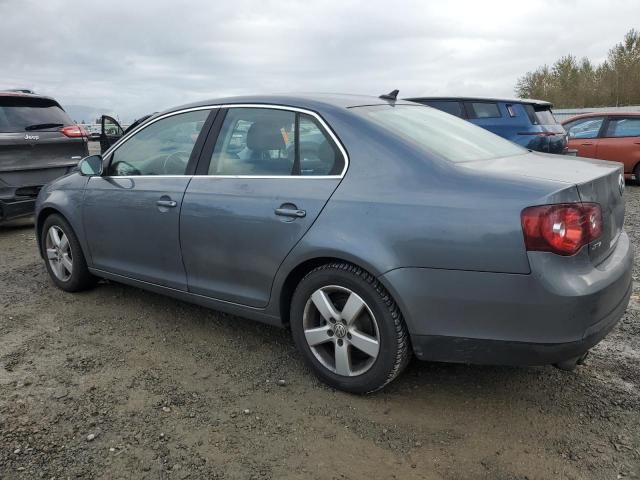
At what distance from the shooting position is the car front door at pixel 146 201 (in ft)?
11.8

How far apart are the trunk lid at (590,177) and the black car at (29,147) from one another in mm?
5796

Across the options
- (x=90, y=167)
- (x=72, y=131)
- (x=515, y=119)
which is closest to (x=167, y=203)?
(x=90, y=167)

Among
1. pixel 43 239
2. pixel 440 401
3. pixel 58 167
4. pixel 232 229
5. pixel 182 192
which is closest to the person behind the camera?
pixel 440 401

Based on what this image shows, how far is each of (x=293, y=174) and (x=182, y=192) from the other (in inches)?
33.7

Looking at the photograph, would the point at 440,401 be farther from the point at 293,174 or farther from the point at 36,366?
the point at 36,366

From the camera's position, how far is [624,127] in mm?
10945

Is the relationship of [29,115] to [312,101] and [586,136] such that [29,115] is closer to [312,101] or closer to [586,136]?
[312,101]

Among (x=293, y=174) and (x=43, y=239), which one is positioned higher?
(x=293, y=174)

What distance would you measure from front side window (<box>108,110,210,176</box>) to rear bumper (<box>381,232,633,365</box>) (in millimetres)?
1775

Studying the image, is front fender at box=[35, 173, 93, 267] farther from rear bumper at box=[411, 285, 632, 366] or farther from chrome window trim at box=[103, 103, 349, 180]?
rear bumper at box=[411, 285, 632, 366]

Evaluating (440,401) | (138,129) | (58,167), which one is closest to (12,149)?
(58,167)

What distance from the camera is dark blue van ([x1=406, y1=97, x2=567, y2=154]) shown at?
29.8ft

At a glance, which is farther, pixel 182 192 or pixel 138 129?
pixel 138 129

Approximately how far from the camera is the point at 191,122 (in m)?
3.70
